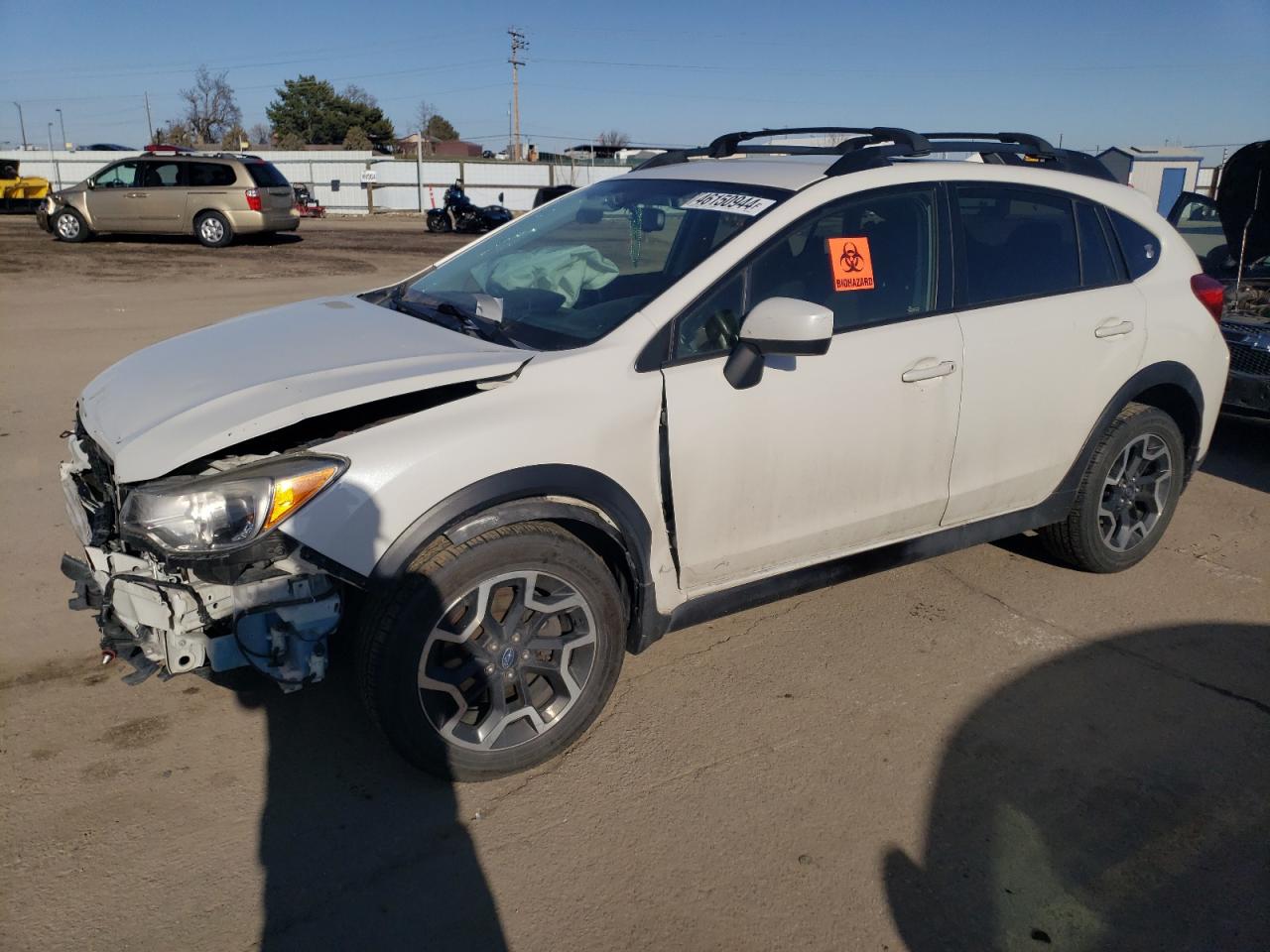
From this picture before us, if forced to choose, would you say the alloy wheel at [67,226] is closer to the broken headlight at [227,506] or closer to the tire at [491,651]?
the broken headlight at [227,506]

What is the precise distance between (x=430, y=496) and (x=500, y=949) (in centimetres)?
119

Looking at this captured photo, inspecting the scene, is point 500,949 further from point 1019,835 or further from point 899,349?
point 899,349

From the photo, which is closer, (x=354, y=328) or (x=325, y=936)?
(x=325, y=936)

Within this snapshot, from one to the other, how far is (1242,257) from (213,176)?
19006mm

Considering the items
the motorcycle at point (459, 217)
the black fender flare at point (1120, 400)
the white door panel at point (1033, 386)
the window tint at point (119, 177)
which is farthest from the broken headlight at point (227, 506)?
the motorcycle at point (459, 217)

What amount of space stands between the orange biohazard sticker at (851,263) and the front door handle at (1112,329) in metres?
1.19

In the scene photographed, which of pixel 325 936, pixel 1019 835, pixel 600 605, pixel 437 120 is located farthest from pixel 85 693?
pixel 437 120

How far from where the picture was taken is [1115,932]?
259 cm

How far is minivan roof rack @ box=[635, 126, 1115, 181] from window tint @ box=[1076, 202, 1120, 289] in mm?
228

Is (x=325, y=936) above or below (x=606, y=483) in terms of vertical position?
below

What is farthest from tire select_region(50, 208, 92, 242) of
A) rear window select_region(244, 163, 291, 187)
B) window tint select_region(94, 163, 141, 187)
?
rear window select_region(244, 163, 291, 187)

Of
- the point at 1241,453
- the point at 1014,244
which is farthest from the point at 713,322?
the point at 1241,453

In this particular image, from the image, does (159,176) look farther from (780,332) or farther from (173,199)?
(780,332)

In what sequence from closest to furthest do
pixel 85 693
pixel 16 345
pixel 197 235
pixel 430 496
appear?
pixel 430 496 → pixel 85 693 → pixel 16 345 → pixel 197 235
